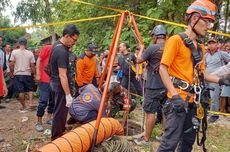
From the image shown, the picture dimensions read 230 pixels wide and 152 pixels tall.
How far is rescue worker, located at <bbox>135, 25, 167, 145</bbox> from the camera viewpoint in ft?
15.9

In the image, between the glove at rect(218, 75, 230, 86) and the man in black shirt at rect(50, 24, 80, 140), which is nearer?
the glove at rect(218, 75, 230, 86)

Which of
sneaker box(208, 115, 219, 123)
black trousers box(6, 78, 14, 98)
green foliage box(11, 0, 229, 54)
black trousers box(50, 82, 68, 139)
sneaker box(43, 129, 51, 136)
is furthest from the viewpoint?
green foliage box(11, 0, 229, 54)

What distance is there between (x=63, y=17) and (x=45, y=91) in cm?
1219

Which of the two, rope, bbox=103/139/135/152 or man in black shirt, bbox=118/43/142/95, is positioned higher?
man in black shirt, bbox=118/43/142/95

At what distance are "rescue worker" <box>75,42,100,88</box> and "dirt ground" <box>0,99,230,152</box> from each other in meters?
1.37

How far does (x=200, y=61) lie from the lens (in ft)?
10.4

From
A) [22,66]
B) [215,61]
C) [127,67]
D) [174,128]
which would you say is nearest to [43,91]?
[22,66]

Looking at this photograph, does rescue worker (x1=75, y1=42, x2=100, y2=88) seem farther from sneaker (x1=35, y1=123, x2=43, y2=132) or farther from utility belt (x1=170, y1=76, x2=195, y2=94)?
utility belt (x1=170, y1=76, x2=195, y2=94)

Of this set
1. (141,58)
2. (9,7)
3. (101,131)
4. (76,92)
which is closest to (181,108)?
(101,131)

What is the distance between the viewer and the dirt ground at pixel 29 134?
4.97m

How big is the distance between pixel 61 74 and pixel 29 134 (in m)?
1.71

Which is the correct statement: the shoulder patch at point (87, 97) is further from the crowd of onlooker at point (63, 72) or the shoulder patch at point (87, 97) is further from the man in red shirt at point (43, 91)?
the man in red shirt at point (43, 91)

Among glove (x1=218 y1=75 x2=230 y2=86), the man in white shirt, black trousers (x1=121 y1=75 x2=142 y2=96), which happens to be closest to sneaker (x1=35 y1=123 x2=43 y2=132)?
the man in white shirt

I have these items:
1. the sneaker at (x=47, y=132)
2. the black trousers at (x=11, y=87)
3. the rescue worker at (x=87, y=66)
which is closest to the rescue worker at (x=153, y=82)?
the sneaker at (x=47, y=132)
